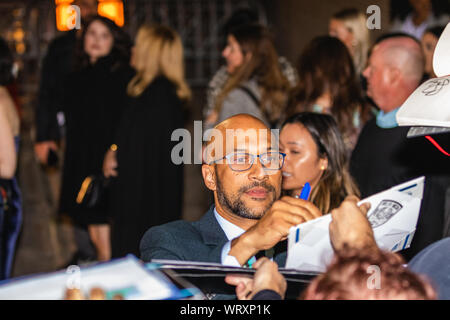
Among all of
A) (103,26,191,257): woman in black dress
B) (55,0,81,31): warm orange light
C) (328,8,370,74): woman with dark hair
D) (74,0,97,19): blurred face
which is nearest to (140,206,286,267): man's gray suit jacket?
(103,26,191,257): woman in black dress

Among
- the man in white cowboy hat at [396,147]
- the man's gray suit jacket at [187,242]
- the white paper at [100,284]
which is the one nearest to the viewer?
the white paper at [100,284]

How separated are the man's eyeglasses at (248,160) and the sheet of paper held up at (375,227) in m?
0.46

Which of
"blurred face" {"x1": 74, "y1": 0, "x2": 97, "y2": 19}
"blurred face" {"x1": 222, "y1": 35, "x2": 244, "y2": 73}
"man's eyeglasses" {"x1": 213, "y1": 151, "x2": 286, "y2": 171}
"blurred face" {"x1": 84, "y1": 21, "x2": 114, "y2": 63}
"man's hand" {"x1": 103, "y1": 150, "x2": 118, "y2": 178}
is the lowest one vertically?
"man's hand" {"x1": 103, "y1": 150, "x2": 118, "y2": 178}

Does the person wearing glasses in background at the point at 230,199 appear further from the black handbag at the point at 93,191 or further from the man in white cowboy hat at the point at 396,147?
the black handbag at the point at 93,191

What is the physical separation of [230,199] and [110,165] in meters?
1.99

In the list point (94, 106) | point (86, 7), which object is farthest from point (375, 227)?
point (86, 7)

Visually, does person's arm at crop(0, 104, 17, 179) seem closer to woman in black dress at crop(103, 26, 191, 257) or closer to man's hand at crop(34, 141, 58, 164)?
woman in black dress at crop(103, 26, 191, 257)

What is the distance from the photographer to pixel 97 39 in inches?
145

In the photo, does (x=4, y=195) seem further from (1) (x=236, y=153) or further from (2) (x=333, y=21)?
(2) (x=333, y=21)

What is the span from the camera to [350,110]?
3.01 metres

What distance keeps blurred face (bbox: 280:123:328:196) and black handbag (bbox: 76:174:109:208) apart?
1581mm

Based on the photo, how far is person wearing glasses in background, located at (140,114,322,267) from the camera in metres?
1.64

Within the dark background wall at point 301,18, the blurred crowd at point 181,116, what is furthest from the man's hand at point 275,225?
the dark background wall at point 301,18

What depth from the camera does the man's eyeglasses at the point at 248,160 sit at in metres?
1.72
